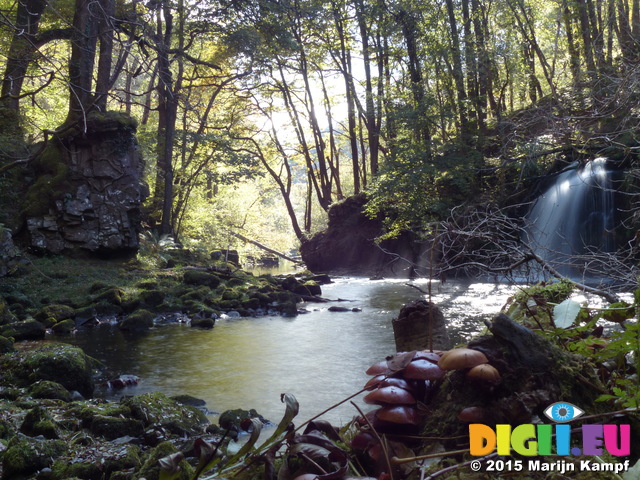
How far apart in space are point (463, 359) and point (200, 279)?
13.6m

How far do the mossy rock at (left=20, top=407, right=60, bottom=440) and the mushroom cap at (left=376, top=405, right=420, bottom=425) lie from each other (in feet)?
10.5

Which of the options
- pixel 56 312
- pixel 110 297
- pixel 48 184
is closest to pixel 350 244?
pixel 48 184

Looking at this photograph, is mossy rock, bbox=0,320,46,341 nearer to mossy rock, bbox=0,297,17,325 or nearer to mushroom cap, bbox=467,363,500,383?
mossy rock, bbox=0,297,17,325

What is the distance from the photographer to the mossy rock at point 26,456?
305 cm

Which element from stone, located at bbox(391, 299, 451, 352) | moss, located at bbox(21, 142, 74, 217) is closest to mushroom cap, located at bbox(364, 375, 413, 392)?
stone, located at bbox(391, 299, 451, 352)

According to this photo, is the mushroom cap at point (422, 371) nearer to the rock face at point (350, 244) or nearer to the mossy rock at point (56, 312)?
the mossy rock at point (56, 312)

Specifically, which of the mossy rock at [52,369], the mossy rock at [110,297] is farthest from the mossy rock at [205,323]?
the mossy rock at [52,369]

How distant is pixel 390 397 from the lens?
1.71 metres

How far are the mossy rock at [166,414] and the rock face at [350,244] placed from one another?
54.4 ft

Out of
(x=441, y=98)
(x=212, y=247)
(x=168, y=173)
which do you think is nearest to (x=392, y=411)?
(x=168, y=173)

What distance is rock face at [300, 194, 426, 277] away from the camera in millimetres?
22278

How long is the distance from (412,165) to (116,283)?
1007cm

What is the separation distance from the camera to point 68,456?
11.6 ft

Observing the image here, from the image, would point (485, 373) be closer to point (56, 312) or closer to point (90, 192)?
point (56, 312)
